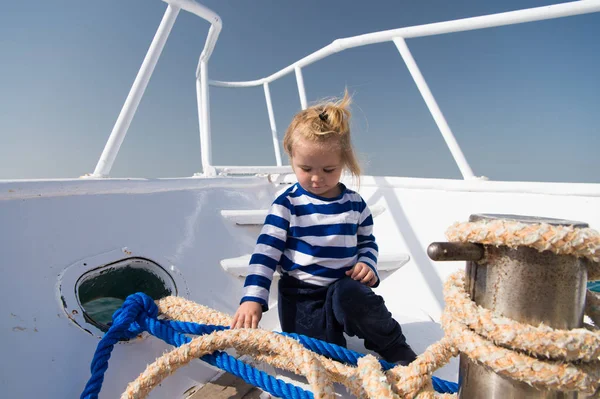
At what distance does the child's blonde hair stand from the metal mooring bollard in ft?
2.32

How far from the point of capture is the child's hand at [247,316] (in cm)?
90

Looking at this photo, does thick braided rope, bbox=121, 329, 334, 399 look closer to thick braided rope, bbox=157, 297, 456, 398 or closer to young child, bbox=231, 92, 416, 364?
thick braided rope, bbox=157, 297, 456, 398

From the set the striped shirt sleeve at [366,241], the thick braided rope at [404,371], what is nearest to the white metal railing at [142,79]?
the striped shirt sleeve at [366,241]

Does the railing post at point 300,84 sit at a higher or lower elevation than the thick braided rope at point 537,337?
higher

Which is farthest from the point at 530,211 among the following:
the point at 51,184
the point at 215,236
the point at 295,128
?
the point at 51,184

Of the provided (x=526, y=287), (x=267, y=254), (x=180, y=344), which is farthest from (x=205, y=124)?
(x=526, y=287)

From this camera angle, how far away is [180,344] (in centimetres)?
79

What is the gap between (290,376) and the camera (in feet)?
3.04

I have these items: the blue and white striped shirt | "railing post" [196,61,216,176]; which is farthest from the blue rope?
"railing post" [196,61,216,176]

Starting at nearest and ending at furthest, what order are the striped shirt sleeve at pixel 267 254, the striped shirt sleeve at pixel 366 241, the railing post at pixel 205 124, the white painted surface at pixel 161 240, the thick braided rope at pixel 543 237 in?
the thick braided rope at pixel 543 237 < the white painted surface at pixel 161 240 < the striped shirt sleeve at pixel 267 254 < the striped shirt sleeve at pixel 366 241 < the railing post at pixel 205 124

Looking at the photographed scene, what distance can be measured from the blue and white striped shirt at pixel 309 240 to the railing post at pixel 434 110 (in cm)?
79

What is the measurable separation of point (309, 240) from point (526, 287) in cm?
76

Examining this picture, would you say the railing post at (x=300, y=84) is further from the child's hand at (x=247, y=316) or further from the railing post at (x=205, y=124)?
the child's hand at (x=247, y=316)

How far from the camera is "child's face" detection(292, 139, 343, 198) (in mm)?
1095
